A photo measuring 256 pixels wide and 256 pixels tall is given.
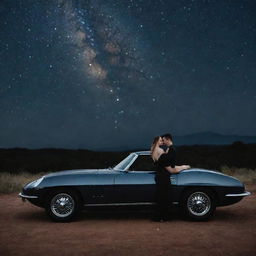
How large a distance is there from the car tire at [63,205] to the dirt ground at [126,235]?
179mm

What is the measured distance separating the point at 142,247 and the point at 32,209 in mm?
5041

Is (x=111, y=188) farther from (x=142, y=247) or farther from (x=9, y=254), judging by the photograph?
(x=9, y=254)

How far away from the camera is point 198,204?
880 cm

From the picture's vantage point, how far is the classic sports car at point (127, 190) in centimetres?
865

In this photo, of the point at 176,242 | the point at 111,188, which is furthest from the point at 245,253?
the point at 111,188

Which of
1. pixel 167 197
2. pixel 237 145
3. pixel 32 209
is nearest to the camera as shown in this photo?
pixel 167 197

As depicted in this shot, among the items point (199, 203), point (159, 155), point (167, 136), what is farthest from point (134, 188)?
point (199, 203)

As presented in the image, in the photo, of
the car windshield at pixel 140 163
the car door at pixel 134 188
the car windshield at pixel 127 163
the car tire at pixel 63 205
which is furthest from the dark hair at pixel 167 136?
the car tire at pixel 63 205

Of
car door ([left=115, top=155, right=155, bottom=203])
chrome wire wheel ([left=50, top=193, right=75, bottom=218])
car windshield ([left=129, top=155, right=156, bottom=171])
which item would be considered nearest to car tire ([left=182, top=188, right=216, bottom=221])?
car door ([left=115, top=155, right=155, bottom=203])

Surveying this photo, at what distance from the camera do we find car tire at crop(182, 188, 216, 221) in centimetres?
873

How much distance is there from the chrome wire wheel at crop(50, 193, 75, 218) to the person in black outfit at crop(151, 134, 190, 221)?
5.64 feet

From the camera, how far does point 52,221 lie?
8836 mm

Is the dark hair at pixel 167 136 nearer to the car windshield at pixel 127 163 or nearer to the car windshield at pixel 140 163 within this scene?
the car windshield at pixel 140 163

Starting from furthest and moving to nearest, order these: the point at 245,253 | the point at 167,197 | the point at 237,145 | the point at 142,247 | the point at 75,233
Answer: the point at 237,145 → the point at 167,197 → the point at 75,233 → the point at 142,247 → the point at 245,253
